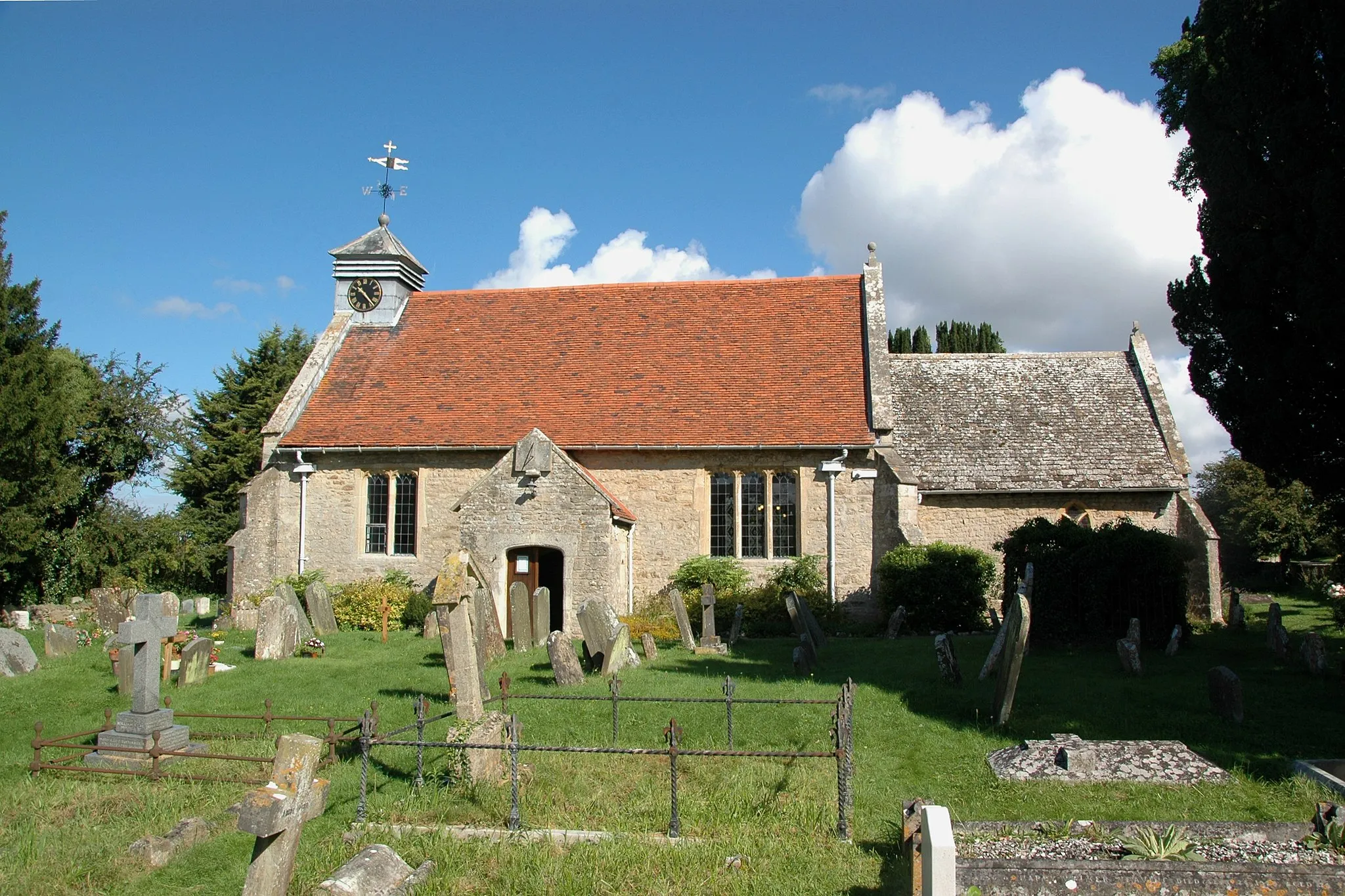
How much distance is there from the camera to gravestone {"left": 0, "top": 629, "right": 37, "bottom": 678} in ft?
46.6

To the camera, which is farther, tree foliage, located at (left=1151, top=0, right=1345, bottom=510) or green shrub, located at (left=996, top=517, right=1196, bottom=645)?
green shrub, located at (left=996, top=517, right=1196, bottom=645)

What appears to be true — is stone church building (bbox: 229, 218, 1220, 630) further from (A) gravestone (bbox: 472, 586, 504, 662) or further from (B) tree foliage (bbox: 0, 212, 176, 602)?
(B) tree foliage (bbox: 0, 212, 176, 602)

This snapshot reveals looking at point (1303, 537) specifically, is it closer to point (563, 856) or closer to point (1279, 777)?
point (1279, 777)

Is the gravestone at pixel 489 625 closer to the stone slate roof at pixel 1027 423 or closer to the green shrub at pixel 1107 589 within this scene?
the green shrub at pixel 1107 589

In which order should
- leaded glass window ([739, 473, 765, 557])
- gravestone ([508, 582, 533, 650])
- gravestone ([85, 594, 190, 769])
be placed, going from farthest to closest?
leaded glass window ([739, 473, 765, 557]) < gravestone ([508, 582, 533, 650]) < gravestone ([85, 594, 190, 769])

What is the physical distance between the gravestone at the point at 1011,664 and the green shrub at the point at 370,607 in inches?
530

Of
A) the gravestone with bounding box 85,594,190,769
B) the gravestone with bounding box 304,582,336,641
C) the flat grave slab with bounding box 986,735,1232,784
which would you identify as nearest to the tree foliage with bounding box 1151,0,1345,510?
the flat grave slab with bounding box 986,735,1232,784

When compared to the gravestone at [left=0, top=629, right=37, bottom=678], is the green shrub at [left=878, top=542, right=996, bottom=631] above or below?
above

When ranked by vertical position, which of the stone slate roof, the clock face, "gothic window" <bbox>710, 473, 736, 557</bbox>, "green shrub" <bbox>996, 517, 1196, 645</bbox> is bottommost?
"green shrub" <bbox>996, 517, 1196, 645</bbox>

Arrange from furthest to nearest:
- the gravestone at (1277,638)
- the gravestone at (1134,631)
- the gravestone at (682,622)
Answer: the gravestone at (682,622) < the gravestone at (1134,631) < the gravestone at (1277,638)

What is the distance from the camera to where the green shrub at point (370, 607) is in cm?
1961

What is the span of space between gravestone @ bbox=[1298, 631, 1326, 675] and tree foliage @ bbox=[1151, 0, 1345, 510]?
211 centimetres

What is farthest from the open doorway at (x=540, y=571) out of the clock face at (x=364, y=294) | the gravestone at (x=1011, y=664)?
the gravestone at (x=1011, y=664)

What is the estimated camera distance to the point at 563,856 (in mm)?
6355
